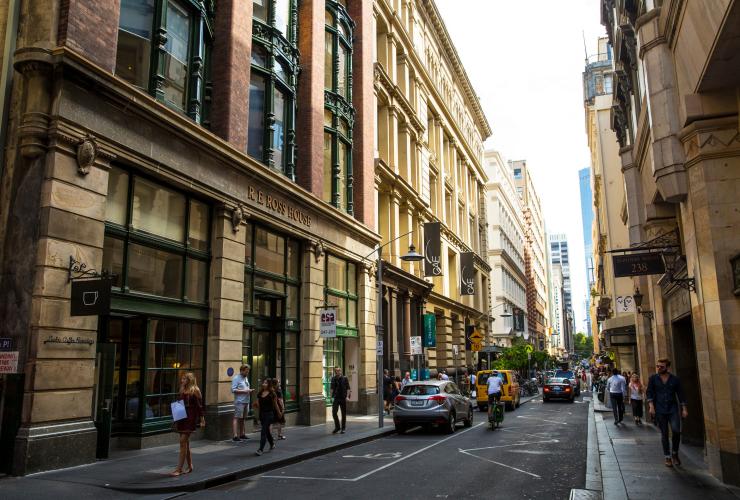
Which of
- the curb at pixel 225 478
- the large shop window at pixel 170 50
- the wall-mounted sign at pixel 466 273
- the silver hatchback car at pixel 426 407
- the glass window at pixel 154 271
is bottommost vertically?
the curb at pixel 225 478

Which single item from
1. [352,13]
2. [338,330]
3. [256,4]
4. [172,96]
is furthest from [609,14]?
[172,96]

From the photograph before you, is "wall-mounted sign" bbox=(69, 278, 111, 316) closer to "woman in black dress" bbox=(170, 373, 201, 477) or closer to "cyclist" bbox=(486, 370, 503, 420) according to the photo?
"woman in black dress" bbox=(170, 373, 201, 477)

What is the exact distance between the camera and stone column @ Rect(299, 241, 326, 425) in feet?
69.4

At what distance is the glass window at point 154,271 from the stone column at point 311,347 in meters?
6.63

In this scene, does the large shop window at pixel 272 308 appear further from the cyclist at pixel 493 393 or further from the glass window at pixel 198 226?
the cyclist at pixel 493 393

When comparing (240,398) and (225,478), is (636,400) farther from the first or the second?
(225,478)

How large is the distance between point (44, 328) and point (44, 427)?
1.78 metres

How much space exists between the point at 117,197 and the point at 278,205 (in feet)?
22.9

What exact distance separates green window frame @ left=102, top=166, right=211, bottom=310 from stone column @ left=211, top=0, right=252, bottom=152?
2541mm

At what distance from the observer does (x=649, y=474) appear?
10773 mm

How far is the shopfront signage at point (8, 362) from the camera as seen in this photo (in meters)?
10.1

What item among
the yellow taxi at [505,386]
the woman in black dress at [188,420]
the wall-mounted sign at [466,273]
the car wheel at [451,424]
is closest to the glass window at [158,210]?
the woman in black dress at [188,420]

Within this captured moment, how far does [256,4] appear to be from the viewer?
20.7 meters

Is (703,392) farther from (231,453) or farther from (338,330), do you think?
(338,330)
